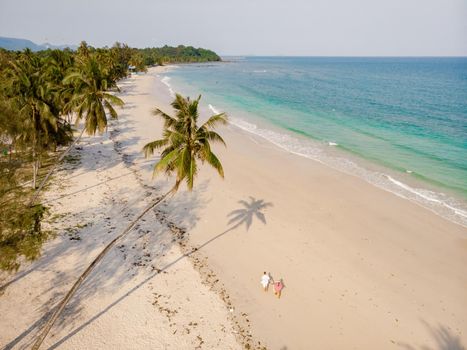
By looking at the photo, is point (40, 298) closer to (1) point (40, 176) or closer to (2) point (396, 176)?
(1) point (40, 176)

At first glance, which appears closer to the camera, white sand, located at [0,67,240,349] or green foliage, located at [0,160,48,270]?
green foliage, located at [0,160,48,270]

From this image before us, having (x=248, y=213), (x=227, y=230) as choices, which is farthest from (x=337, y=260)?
(x=248, y=213)

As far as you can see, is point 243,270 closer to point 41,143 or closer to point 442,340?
point 442,340

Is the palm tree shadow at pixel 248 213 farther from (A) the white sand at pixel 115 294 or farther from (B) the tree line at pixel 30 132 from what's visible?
(B) the tree line at pixel 30 132

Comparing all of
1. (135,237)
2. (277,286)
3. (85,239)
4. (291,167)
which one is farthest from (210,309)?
(291,167)

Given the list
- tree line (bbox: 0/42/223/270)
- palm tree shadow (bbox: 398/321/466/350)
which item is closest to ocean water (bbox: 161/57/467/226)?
palm tree shadow (bbox: 398/321/466/350)

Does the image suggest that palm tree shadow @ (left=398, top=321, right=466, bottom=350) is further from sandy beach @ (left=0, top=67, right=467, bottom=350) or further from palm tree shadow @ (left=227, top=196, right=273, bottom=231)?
palm tree shadow @ (left=227, top=196, right=273, bottom=231)
